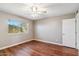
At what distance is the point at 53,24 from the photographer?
5.59ft

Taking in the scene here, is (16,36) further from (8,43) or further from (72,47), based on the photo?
(72,47)

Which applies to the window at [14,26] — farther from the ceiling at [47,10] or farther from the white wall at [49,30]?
the white wall at [49,30]

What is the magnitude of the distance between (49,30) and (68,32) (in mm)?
424

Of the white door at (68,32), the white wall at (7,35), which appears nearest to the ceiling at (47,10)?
the white wall at (7,35)

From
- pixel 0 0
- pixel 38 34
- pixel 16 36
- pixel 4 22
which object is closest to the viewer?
pixel 0 0

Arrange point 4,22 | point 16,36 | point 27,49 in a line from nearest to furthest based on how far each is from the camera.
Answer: point 4,22, point 16,36, point 27,49

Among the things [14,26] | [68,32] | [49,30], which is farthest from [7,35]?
[68,32]

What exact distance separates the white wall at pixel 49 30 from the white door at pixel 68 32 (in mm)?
86

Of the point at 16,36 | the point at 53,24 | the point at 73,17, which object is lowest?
the point at 16,36

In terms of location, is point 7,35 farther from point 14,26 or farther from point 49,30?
point 49,30

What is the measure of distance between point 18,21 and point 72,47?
4.15ft

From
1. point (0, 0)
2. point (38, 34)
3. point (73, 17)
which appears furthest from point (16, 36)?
point (73, 17)

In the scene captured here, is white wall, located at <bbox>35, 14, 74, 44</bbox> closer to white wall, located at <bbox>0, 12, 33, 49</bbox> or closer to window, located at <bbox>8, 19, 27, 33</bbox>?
white wall, located at <bbox>0, 12, 33, 49</bbox>

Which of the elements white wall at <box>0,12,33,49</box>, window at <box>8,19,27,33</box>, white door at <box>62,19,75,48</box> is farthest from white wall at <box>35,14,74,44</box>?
window at <box>8,19,27,33</box>
